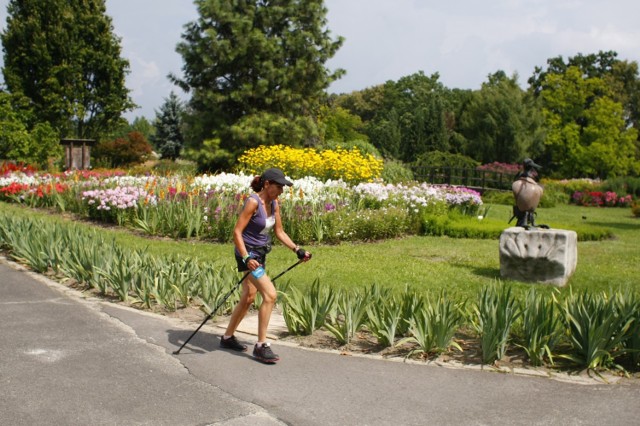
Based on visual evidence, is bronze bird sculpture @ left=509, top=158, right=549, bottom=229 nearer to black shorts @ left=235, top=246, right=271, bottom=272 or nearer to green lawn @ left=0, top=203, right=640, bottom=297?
green lawn @ left=0, top=203, right=640, bottom=297

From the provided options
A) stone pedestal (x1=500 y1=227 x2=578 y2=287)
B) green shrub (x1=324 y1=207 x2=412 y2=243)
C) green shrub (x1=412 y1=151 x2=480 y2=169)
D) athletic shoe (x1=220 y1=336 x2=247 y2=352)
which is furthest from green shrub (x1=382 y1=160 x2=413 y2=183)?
athletic shoe (x1=220 y1=336 x2=247 y2=352)

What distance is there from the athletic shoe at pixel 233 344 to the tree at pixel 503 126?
124 feet

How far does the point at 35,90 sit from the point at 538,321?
4159cm

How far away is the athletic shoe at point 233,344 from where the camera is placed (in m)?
5.65

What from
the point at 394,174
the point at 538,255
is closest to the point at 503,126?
the point at 394,174

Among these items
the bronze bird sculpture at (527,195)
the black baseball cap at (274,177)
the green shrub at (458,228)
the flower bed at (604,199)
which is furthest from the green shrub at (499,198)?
the black baseball cap at (274,177)

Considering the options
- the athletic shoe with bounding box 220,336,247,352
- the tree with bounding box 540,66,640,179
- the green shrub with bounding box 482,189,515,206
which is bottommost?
the athletic shoe with bounding box 220,336,247,352

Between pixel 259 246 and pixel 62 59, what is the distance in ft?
130

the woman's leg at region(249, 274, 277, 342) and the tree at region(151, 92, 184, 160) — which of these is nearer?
the woman's leg at region(249, 274, 277, 342)

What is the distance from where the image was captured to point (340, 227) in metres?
12.9

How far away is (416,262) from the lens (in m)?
10.4

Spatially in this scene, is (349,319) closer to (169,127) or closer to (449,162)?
(449,162)

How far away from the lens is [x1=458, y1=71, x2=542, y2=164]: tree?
40.9 meters

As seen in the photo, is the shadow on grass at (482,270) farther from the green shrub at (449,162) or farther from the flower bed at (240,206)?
the green shrub at (449,162)
